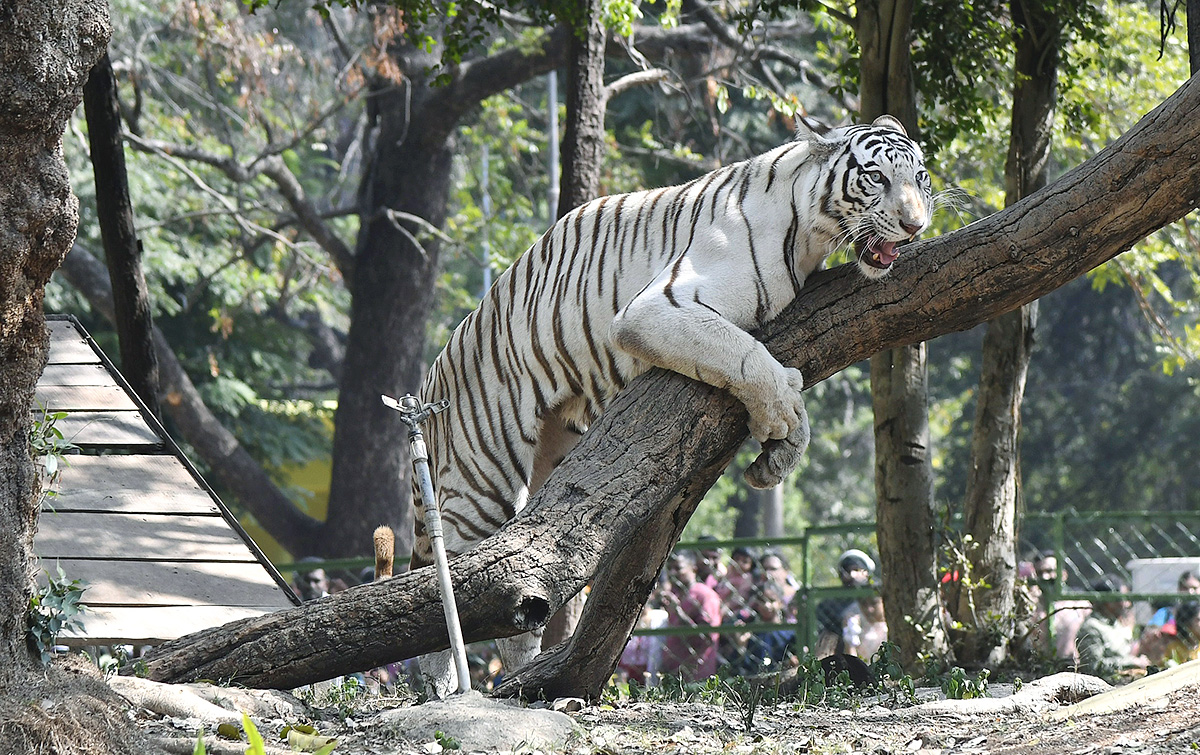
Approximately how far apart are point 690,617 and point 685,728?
19.2ft

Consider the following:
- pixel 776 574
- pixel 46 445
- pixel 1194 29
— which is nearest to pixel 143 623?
pixel 46 445

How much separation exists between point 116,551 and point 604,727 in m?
2.59

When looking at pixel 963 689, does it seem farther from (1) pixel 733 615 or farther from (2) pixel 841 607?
(2) pixel 841 607

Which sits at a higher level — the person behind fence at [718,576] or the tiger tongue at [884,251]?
the tiger tongue at [884,251]

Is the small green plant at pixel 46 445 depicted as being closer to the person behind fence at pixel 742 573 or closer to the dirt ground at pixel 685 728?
the dirt ground at pixel 685 728

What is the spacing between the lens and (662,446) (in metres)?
4.30

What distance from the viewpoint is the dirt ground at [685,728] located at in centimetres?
316

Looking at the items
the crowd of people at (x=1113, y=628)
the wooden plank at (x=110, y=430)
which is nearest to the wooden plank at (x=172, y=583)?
the wooden plank at (x=110, y=430)

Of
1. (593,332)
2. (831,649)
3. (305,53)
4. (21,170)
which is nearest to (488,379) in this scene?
(593,332)

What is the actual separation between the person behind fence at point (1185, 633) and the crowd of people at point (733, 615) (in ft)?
7.26

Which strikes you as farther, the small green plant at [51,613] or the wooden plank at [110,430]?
the wooden plank at [110,430]

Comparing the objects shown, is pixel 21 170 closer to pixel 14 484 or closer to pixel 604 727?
pixel 14 484

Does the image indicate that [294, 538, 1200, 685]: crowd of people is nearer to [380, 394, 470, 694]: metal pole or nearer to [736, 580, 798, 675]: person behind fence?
[736, 580, 798, 675]: person behind fence

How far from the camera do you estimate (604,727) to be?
4125 millimetres
